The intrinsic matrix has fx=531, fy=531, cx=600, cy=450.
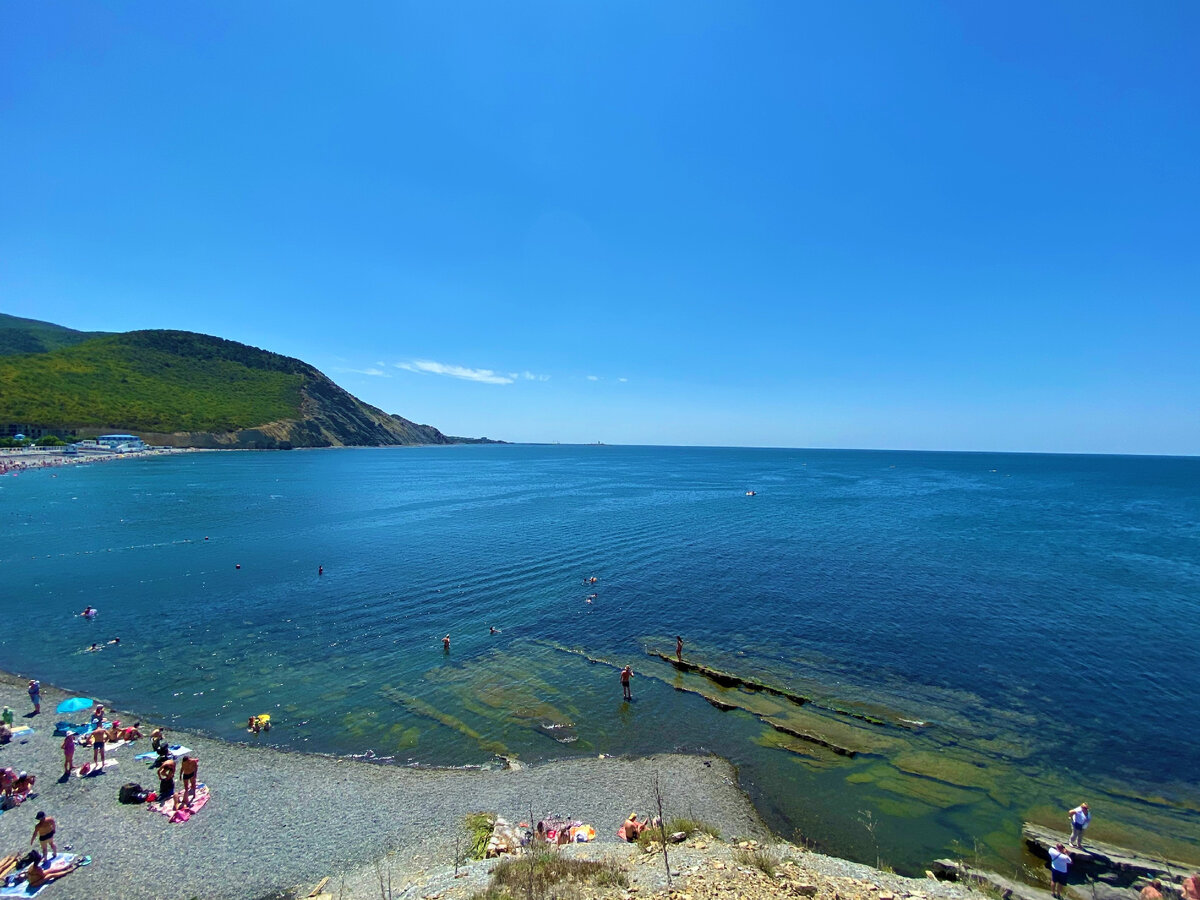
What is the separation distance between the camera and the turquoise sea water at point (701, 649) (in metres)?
21.7

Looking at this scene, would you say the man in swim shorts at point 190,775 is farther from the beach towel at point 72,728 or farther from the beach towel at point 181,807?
the beach towel at point 72,728

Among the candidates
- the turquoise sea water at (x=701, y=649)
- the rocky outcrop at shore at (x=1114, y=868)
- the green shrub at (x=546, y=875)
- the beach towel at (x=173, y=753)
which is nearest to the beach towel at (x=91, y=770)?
the beach towel at (x=173, y=753)

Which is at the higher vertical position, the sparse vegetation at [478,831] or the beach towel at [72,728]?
the sparse vegetation at [478,831]

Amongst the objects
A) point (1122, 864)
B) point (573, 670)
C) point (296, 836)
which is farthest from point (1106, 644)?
point (296, 836)

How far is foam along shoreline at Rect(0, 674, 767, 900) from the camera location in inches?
637

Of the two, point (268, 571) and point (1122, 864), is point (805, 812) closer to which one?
point (1122, 864)

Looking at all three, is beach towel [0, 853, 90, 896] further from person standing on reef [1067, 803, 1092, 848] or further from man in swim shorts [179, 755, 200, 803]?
person standing on reef [1067, 803, 1092, 848]

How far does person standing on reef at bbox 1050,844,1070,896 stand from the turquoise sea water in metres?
1.74

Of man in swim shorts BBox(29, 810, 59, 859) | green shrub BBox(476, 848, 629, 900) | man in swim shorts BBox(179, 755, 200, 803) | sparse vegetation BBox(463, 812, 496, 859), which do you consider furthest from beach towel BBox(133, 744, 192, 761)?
green shrub BBox(476, 848, 629, 900)

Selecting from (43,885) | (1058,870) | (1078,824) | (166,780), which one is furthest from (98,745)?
(1078,824)

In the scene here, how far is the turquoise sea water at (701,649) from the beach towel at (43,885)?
26.0ft

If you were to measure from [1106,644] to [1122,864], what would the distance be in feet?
82.0

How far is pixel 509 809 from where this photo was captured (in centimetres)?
1914

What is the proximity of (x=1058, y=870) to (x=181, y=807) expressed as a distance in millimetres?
28579
